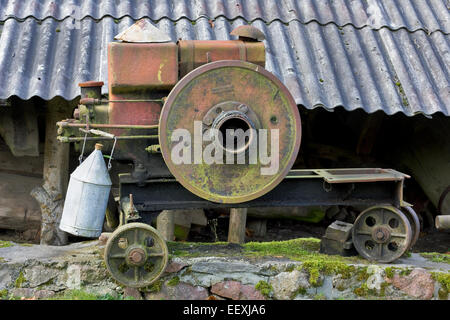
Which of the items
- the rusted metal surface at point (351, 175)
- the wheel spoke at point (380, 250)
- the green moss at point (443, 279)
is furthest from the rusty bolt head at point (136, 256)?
the green moss at point (443, 279)

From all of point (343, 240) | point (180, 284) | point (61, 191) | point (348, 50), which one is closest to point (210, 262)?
point (180, 284)

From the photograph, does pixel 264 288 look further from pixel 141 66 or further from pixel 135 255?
pixel 141 66

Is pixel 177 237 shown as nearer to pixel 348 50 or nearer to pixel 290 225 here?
pixel 290 225

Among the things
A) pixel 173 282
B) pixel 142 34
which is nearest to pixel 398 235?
pixel 173 282

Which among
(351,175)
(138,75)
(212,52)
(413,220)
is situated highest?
(212,52)

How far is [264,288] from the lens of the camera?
4414 mm

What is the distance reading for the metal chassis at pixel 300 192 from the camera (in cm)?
451

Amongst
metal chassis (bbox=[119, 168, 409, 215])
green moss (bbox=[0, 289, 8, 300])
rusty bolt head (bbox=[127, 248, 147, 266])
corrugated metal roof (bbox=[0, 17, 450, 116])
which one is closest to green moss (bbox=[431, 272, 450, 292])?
metal chassis (bbox=[119, 168, 409, 215])

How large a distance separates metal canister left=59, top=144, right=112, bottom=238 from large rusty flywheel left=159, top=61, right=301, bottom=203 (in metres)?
0.53

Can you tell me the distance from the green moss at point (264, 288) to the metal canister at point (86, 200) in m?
1.27

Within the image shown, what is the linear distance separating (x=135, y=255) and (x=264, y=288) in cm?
102

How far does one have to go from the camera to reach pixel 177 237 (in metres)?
7.09

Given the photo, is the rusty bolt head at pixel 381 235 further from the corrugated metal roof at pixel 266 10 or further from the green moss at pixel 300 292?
the corrugated metal roof at pixel 266 10
